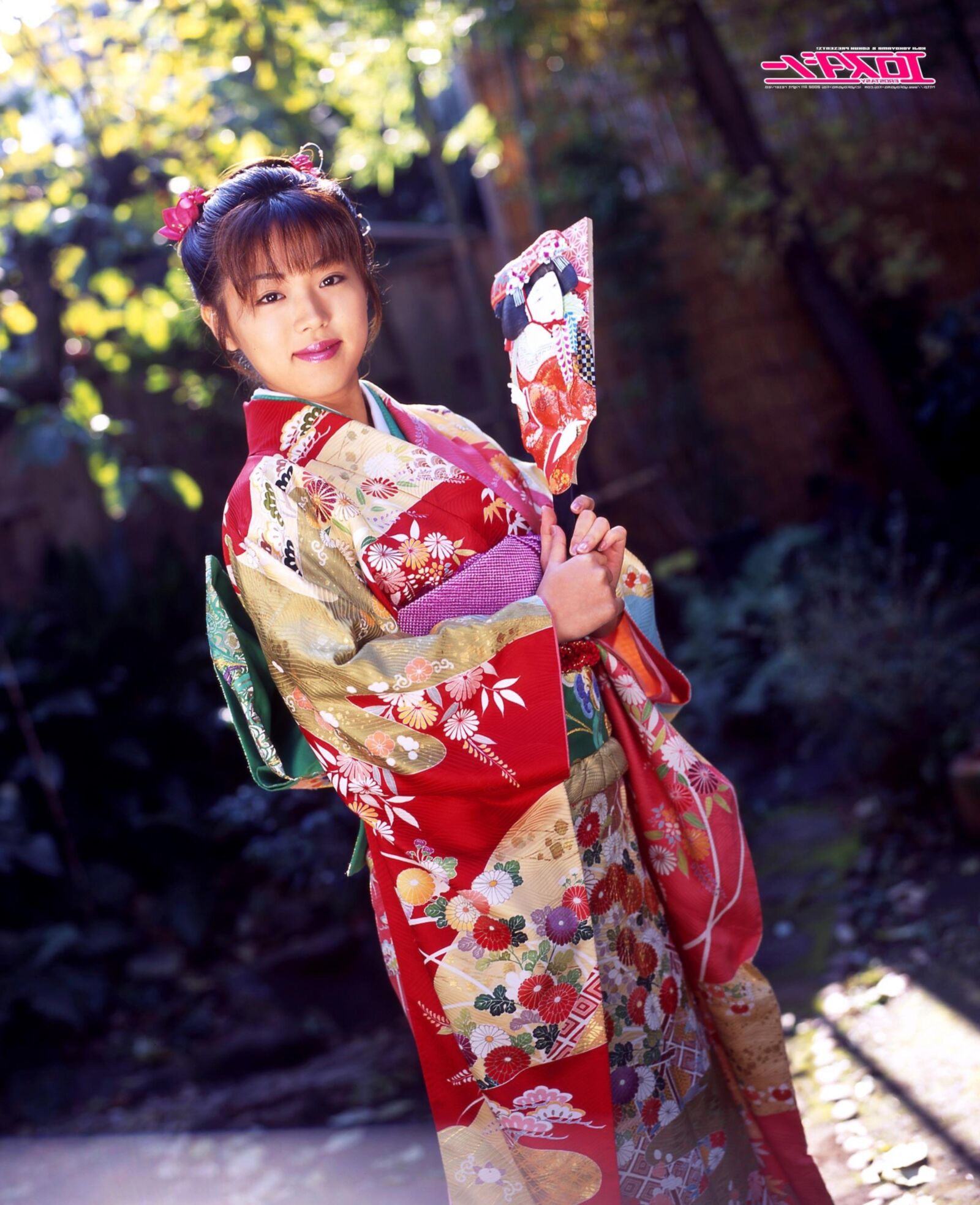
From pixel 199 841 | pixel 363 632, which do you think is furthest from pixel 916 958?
pixel 199 841

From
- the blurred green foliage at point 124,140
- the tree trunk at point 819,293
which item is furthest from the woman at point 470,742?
the tree trunk at point 819,293

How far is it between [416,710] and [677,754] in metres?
0.49

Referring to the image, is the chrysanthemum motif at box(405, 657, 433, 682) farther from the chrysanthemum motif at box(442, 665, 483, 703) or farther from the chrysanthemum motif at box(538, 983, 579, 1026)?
the chrysanthemum motif at box(538, 983, 579, 1026)

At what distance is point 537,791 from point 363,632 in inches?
12.1

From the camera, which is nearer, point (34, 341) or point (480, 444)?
point (480, 444)

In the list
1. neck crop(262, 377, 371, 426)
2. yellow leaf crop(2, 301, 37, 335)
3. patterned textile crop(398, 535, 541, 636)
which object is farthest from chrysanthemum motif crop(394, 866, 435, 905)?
yellow leaf crop(2, 301, 37, 335)

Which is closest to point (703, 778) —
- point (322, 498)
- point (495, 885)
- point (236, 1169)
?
point (495, 885)

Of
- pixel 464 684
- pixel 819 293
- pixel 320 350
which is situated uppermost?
pixel 819 293

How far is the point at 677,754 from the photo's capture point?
1.76 meters

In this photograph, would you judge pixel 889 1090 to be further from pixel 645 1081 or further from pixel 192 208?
pixel 192 208

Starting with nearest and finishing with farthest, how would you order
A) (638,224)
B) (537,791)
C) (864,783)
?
(537,791) → (864,783) → (638,224)

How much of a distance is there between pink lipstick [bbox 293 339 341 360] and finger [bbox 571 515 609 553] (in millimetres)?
440

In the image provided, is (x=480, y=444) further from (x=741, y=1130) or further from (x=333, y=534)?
(x=741, y=1130)

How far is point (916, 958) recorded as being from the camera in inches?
122
